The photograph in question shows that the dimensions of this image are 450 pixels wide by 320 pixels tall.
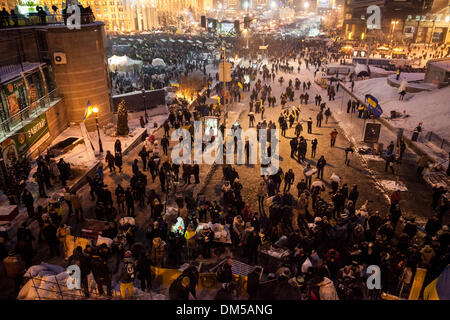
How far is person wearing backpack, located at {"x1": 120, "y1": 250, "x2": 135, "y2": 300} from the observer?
782cm

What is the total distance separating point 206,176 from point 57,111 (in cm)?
1125

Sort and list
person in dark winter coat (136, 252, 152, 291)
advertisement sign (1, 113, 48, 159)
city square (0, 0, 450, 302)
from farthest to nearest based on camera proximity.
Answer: advertisement sign (1, 113, 48, 159)
city square (0, 0, 450, 302)
person in dark winter coat (136, 252, 152, 291)

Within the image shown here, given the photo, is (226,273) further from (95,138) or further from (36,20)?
(36,20)

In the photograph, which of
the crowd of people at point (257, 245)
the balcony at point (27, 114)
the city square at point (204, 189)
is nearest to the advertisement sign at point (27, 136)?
the city square at point (204, 189)

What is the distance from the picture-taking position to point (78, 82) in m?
21.2

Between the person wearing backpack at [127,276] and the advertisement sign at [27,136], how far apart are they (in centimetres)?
1015

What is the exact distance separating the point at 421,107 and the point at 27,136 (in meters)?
25.8

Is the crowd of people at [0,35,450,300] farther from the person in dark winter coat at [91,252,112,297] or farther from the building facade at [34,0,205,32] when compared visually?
the building facade at [34,0,205,32]

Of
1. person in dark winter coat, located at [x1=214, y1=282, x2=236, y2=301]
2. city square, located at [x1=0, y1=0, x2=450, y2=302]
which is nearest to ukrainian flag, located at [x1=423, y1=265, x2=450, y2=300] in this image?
city square, located at [x1=0, y1=0, x2=450, y2=302]

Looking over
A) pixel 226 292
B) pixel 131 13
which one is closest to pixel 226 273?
pixel 226 292

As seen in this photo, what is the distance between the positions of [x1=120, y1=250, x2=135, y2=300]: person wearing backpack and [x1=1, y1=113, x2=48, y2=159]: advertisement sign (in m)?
10.1

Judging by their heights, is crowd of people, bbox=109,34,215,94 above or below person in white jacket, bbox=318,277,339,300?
above

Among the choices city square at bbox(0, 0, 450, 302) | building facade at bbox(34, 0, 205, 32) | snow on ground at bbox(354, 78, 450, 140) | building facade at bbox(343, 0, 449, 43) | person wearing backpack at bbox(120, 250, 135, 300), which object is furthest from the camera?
building facade at bbox(34, 0, 205, 32)

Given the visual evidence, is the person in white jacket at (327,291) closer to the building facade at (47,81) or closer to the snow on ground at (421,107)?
the building facade at (47,81)
